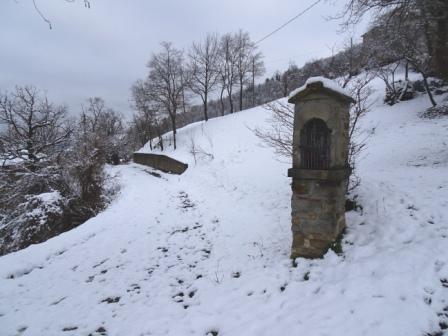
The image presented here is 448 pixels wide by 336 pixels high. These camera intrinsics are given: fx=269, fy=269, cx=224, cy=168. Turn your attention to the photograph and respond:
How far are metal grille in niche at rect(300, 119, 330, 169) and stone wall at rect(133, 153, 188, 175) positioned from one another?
12.7m

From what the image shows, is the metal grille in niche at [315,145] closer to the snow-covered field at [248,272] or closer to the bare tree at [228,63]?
the snow-covered field at [248,272]

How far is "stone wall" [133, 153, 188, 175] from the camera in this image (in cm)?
1757

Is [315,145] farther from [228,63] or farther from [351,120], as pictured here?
[228,63]

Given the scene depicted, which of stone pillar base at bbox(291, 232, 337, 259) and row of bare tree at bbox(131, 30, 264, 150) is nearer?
stone pillar base at bbox(291, 232, 337, 259)

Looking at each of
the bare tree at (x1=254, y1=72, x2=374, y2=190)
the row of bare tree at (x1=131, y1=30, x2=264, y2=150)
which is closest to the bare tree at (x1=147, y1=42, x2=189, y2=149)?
the row of bare tree at (x1=131, y1=30, x2=264, y2=150)

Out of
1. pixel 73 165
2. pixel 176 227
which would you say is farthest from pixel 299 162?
pixel 73 165

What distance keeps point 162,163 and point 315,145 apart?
18.5 m

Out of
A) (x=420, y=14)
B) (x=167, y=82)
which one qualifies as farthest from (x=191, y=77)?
(x=420, y=14)

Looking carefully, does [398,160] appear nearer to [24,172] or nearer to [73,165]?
[73,165]

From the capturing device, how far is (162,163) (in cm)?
2164

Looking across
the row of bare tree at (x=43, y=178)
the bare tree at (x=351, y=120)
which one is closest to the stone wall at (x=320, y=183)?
the bare tree at (x=351, y=120)

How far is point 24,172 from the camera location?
38.9 feet

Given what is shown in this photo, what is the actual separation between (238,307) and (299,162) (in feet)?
7.78

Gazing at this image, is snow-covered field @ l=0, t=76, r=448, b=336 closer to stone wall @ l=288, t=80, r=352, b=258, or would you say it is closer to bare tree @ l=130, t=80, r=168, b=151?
stone wall @ l=288, t=80, r=352, b=258
